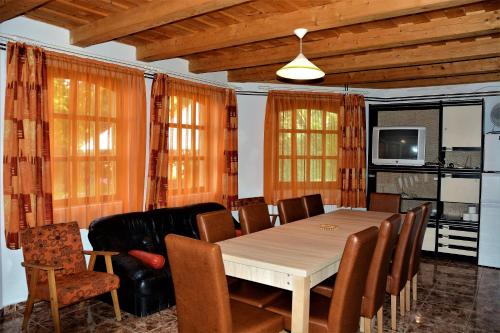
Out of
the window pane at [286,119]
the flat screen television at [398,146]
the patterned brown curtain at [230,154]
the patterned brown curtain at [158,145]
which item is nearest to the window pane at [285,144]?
the window pane at [286,119]

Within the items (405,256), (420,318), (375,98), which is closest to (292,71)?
(405,256)

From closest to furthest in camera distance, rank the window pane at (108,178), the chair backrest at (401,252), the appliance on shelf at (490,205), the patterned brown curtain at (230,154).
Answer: the chair backrest at (401,252)
the window pane at (108,178)
the appliance on shelf at (490,205)
the patterned brown curtain at (230,154)

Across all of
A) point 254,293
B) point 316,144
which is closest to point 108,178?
point 254,293

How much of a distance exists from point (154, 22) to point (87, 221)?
6.79 ft

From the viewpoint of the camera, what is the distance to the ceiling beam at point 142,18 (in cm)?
277

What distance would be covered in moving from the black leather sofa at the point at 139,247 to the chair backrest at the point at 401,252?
194 cm

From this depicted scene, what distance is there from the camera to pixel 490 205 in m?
5.27

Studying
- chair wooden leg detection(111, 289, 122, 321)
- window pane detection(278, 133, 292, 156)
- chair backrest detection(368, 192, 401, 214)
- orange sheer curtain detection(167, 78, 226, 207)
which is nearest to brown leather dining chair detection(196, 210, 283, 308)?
chair wooden leg detection(111, 289, 122, 321)

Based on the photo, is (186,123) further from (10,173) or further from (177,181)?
(10,173)

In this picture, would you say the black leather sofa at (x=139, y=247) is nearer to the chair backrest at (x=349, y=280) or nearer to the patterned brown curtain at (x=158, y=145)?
the patterned brown curtain at (x=158, y=145)

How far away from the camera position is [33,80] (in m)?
3.38

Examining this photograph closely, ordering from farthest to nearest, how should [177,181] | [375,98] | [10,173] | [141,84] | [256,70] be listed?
[375,98] < [256,70] < [177,181] < [141,84] < [10,173]

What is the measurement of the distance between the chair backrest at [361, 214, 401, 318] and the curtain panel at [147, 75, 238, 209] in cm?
264

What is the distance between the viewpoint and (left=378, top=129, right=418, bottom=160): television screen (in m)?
5.90
